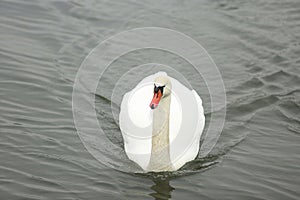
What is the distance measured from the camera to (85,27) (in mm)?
10547

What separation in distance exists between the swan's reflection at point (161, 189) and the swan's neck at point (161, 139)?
0.19 m

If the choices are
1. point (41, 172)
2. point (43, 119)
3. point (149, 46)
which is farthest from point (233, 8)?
point (41, 172)

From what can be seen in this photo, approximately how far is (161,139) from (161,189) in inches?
23.9

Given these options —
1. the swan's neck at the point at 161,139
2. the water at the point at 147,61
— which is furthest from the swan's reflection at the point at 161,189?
the swan's neck at the point at 161,139

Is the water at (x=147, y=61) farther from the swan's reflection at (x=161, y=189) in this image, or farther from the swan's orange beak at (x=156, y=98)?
the swan's orange beak at (x=156, y=98)

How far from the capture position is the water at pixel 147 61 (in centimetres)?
633

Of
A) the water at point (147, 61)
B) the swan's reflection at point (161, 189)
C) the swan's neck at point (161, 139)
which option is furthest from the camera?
the swan's neck at point (161, 139)

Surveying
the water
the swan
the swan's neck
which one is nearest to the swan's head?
the swan

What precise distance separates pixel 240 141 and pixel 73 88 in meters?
2.50

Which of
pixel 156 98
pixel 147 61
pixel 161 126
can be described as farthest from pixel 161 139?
pixel 147 61

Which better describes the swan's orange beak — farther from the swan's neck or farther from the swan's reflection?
the swan's reflection

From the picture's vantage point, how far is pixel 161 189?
6.36 m

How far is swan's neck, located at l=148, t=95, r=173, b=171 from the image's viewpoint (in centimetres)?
664

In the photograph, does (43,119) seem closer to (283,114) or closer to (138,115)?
(138,115)
